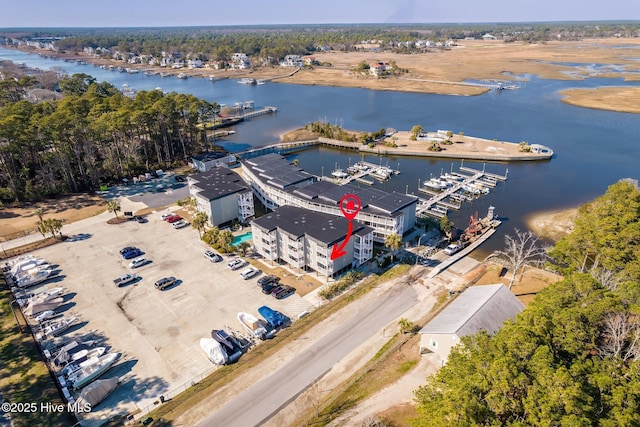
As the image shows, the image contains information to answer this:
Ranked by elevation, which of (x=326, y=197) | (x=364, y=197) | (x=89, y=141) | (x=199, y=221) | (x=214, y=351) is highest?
(x=89, y=141)

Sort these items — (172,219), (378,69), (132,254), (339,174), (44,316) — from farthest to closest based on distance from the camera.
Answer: (378,69), (339,174), (172,219), (132,254), (44,316)

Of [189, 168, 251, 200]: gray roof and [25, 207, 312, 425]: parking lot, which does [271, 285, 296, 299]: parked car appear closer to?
[25, 207, 312, 425]: parking lot

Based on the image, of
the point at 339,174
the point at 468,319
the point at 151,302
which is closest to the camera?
the point at 468,319

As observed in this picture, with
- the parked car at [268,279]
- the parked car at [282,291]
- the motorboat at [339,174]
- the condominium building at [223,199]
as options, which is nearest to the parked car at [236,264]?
the parked car at [268,279]

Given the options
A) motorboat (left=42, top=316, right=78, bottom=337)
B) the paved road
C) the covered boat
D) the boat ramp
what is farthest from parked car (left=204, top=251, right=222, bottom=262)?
the boat ramp

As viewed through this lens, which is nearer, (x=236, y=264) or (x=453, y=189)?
(x=236, y=264)

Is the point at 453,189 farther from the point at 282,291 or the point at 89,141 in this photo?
the point at 89,141

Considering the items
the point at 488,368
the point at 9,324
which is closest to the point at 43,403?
the point at 9,324

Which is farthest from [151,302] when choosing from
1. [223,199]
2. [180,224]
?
[223,199]
